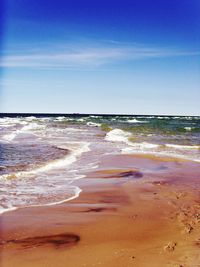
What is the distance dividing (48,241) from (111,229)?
46.8 inches

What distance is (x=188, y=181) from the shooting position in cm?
1119

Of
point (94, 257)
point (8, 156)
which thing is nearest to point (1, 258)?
point (94, 257)

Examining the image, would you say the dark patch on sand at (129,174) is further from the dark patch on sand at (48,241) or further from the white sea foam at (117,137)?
the white sea foam at (117,137)

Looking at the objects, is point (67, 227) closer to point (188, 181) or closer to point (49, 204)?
point (49, 204)

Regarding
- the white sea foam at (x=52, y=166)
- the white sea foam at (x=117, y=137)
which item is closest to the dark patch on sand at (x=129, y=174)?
the white sea foam at (x=52, y=166)

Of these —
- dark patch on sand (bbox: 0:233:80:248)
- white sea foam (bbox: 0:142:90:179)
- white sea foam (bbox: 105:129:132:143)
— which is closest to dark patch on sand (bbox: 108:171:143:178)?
white sea foam (bbox: 0:142:90:179)

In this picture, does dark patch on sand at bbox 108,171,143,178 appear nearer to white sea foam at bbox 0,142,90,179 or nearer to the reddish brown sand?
the reddish brown sand

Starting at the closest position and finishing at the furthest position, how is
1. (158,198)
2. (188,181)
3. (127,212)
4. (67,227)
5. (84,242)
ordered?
(84,242) < (67,227) < (127,212) < (158,198) < (188,181)

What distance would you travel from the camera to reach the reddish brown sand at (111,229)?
507 centimetres

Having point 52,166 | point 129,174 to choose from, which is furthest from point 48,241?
point 52,166

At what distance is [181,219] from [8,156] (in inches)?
418

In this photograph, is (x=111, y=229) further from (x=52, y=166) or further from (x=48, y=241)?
(x=52, y=166)

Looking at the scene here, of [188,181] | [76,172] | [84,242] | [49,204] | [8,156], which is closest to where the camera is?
[84,242]

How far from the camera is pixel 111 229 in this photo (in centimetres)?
632
